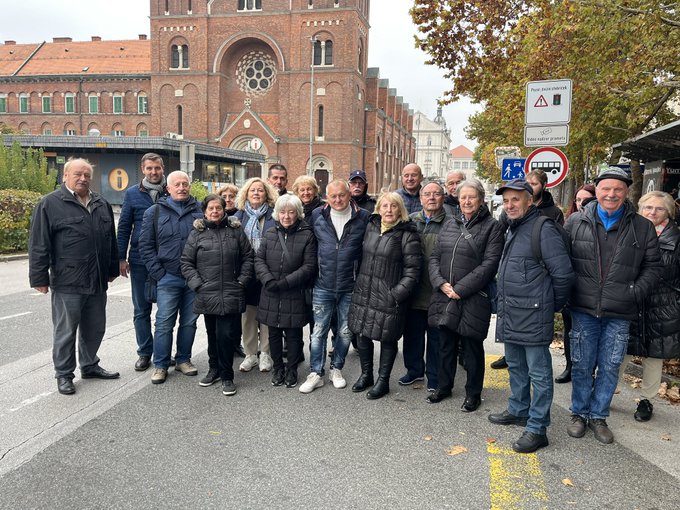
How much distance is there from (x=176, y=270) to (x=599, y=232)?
3.81 m

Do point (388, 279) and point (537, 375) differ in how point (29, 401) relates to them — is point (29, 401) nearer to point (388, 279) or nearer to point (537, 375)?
point (388, 279)

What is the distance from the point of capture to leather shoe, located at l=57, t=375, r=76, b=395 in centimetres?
493

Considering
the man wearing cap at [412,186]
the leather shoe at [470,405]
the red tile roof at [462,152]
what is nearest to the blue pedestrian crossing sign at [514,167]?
the man wearing cap at [412,186]

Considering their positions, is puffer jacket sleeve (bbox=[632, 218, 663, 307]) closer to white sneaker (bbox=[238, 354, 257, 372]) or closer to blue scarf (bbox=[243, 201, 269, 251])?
blue scarf (bbox=[243, 201, 269, 251])

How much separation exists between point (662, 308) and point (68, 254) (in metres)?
5.10

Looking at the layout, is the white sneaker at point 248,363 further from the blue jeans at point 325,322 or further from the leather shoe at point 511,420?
the leather shoe at point 511,420

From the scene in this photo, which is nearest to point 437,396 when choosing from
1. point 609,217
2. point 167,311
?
point 609,217

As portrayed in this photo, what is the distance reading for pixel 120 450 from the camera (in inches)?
153

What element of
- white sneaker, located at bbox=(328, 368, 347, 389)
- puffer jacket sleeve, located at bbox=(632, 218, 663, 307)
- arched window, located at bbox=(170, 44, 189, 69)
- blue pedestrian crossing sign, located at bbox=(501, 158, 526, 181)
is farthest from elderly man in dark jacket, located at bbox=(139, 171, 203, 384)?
arched window, located at bbox=(170, 44, 189, 69)

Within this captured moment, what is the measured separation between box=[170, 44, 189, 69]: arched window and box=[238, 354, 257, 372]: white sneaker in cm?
5058

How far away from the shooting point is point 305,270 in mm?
5074

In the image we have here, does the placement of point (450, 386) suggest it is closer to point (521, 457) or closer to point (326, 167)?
point (521, 457)

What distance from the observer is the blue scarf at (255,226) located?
570 centimetres

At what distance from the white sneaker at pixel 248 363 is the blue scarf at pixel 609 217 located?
3696 millimetres
